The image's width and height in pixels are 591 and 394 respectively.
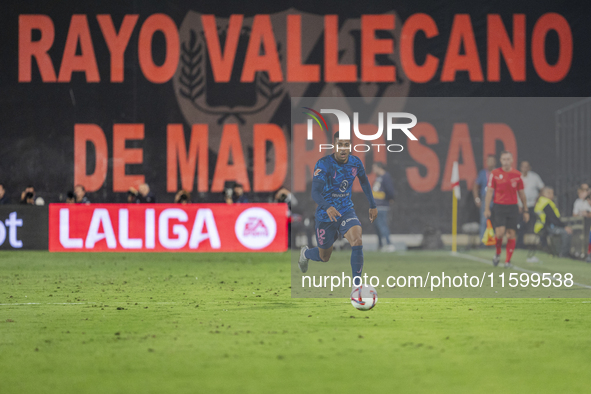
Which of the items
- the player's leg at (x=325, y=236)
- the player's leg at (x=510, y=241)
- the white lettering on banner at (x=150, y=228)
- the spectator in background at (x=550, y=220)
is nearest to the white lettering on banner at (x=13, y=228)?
the white lettering on banner at (x=150, y=228)

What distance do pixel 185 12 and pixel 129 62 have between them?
7.73 ft

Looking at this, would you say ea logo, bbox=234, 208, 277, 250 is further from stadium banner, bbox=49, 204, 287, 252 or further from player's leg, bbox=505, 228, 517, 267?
player's leg, bbox=505, 228, 517, 267

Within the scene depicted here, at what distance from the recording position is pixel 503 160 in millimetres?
14281

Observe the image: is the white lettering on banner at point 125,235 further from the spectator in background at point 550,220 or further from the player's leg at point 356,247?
the player's leg at point 356,247

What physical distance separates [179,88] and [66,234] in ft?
21.7

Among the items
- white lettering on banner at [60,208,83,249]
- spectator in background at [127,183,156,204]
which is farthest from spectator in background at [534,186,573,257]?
white lettering on banner at [60,208,83,249]

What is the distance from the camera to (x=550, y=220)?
1755cm

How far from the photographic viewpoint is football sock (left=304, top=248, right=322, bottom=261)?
9828 mm

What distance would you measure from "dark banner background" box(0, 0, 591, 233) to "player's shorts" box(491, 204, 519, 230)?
27.9 feet

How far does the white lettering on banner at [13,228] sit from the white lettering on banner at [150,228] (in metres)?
3.55

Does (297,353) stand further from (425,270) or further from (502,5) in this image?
(502,5)

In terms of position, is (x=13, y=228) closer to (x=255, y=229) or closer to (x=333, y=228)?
(x=255, y=229)

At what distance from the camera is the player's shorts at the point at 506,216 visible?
1437cm

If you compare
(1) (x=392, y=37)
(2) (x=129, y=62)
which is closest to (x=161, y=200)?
(2) (x=129, y=62)
